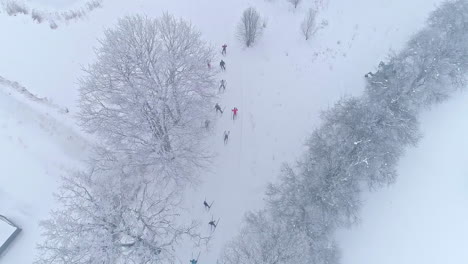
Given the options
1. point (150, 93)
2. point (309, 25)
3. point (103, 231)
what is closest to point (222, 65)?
point (309, 25)

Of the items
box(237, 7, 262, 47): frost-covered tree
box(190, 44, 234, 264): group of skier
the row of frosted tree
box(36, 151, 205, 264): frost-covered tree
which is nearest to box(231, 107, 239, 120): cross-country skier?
box(190, 44, 234, 264): group of skier

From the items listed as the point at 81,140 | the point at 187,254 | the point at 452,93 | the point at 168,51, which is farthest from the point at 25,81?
Answer: the point at 452,93

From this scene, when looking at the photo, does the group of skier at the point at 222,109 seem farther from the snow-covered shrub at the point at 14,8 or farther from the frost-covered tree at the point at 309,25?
the snow-covered shrub at the point at 14,8

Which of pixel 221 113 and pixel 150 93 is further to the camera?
pixel 221 113

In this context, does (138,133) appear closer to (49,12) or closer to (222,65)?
(222,65)

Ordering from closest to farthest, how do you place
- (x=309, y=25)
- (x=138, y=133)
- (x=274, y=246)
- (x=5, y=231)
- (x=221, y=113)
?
(x=274, y=246), (x=138, y=133), (x=5, y=231), (x=221, y=113), (x=309, y=25)

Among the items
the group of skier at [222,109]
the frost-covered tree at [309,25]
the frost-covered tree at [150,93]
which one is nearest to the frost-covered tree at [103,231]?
the frost-covered tree at [150,93]
